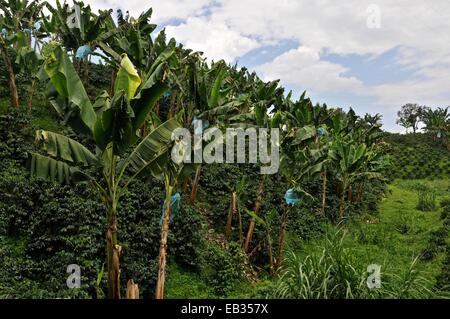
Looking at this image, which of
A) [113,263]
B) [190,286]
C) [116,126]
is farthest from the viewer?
[190,286]

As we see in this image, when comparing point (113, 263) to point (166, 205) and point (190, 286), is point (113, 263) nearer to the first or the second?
point (166, 205)

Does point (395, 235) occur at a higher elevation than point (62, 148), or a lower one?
lower

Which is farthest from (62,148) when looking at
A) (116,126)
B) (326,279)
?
(326,279)

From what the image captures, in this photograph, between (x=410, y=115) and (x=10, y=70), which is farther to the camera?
(x=410, y=115)

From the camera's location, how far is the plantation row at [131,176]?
5762 mm

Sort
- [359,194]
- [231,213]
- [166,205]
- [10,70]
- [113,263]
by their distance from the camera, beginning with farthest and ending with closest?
[359,194] < [10,70] < [231,213] < [166,205] < [113,263]

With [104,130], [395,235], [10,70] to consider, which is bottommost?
[395,235]

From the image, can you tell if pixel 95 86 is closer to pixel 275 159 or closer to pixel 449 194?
pixel 275 159

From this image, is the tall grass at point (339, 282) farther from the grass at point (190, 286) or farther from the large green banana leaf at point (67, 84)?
the grass at point (190, 286)

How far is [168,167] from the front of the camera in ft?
23.5

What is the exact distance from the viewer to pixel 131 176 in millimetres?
8266

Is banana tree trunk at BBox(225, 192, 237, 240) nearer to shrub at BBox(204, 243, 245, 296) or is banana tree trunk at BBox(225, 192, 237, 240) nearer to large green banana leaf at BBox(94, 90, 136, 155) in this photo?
shrub at BBox(204, 243, 245, 296)

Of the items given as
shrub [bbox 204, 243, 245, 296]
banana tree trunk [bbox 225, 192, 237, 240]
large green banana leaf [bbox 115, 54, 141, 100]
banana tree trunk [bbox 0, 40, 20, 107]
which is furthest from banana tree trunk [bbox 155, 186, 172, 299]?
banana tree trunk [bbox 0, 40, 20, 107]
